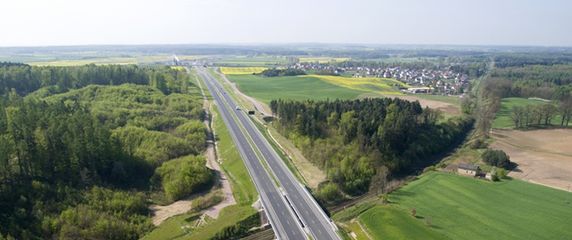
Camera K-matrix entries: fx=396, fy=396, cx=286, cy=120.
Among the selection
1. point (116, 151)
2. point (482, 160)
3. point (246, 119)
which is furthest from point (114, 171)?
point (482, 160)

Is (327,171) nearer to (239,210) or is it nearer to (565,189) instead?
(239,210)

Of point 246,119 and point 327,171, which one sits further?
point 246,119

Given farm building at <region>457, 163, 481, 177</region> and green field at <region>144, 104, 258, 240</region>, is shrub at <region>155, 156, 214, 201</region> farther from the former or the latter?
farm building at <region>457, 163, 481, 177</region>

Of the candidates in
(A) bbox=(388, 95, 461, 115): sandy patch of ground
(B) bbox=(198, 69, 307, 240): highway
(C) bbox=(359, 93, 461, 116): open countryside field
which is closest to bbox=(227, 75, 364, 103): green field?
(C) bbox=(359, 93, 461, 116): open countryside field

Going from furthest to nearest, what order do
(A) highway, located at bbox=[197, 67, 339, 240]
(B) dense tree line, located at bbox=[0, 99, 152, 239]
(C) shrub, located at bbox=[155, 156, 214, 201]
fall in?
(C) shrub, located at bbox=[155, 156, 214, 201] → (A) highway, located at bbox=[197, 67, 339, 240] → (B) dense tree line, located at bbox=[0, 99, 152, 239]

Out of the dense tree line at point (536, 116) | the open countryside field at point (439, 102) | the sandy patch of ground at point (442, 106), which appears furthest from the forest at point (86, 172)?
the dense tree line at point (536, 116)

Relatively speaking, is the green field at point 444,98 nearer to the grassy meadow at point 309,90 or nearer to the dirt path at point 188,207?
the grassy meadow at point 309,90
